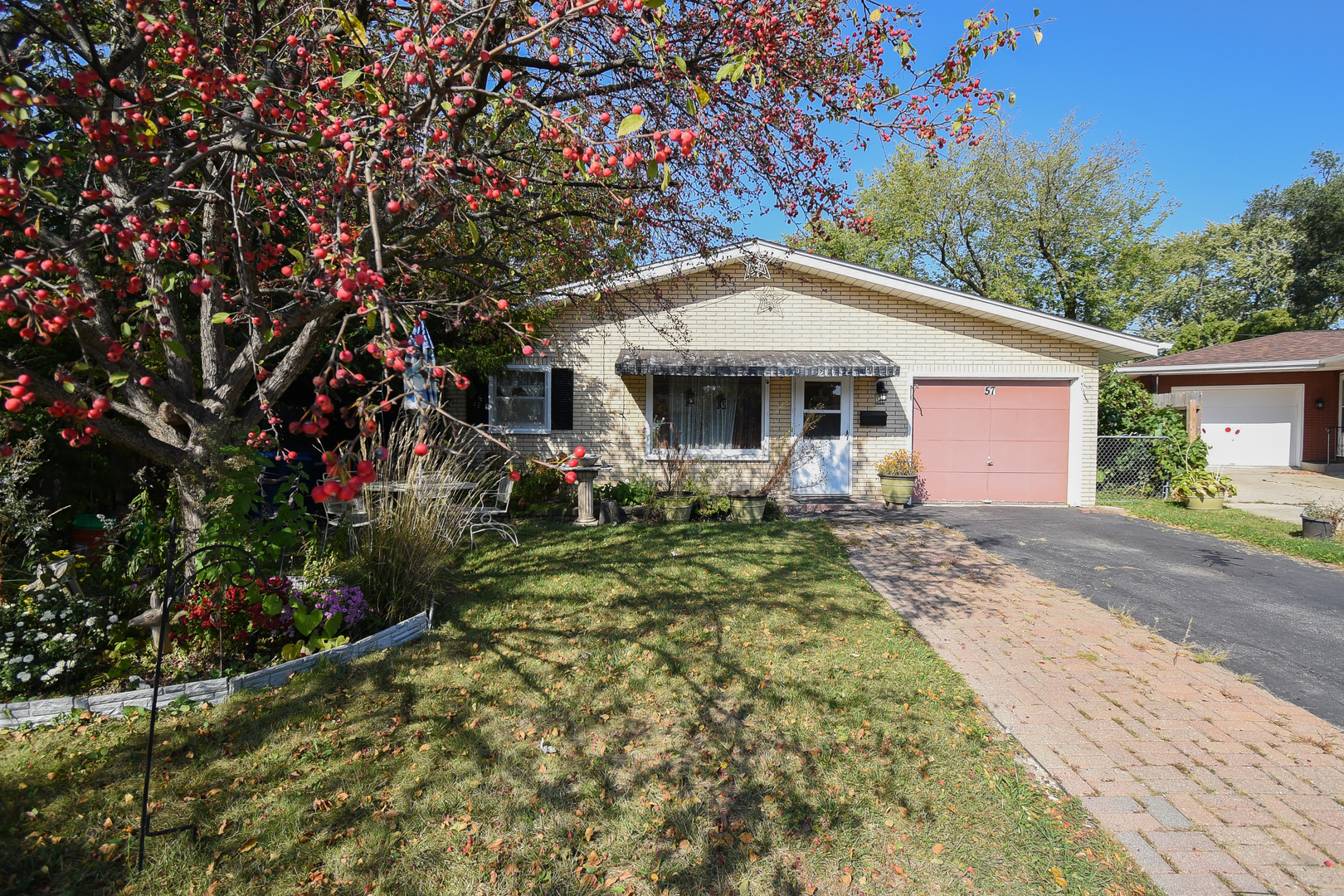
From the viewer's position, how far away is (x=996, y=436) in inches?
460

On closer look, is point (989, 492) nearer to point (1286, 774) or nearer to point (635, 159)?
point (1286, 774)

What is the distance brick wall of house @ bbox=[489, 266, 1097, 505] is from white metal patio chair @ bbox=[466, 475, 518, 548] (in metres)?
2.44

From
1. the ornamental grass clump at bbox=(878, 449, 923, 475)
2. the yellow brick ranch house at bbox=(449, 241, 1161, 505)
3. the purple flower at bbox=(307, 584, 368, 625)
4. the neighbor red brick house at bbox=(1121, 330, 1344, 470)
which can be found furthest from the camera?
the neighbor red brick house at bbox=(1121, 330, 1344, 470)

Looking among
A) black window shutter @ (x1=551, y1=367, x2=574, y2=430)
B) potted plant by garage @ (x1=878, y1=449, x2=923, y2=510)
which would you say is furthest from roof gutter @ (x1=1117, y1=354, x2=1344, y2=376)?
black window shutter @ (x1=551, y1=367, x2=574, y2=430)

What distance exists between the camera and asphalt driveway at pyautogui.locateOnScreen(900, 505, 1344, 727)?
4609 millimetres

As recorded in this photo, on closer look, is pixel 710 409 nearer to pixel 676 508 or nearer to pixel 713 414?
pixel 713 414

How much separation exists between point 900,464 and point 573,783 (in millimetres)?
9375

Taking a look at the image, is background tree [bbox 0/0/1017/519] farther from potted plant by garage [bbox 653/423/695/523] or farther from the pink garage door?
the pink garage door

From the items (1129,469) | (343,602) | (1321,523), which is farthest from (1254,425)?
(343,602)

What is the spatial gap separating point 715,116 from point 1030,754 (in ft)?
15.7

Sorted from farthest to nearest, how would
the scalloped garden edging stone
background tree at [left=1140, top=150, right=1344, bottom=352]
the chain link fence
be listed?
background tree at [left=1140, top=150, right=1344, bottom=352] < the chain link fence < the scalloped garden edging stone

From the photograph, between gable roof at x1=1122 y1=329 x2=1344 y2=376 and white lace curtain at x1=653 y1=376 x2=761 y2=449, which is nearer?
white lace curtain at x1=653 y1=376 x2=761 y2=449

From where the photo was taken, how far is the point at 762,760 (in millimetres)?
3295

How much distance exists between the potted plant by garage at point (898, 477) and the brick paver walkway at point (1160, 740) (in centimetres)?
501
